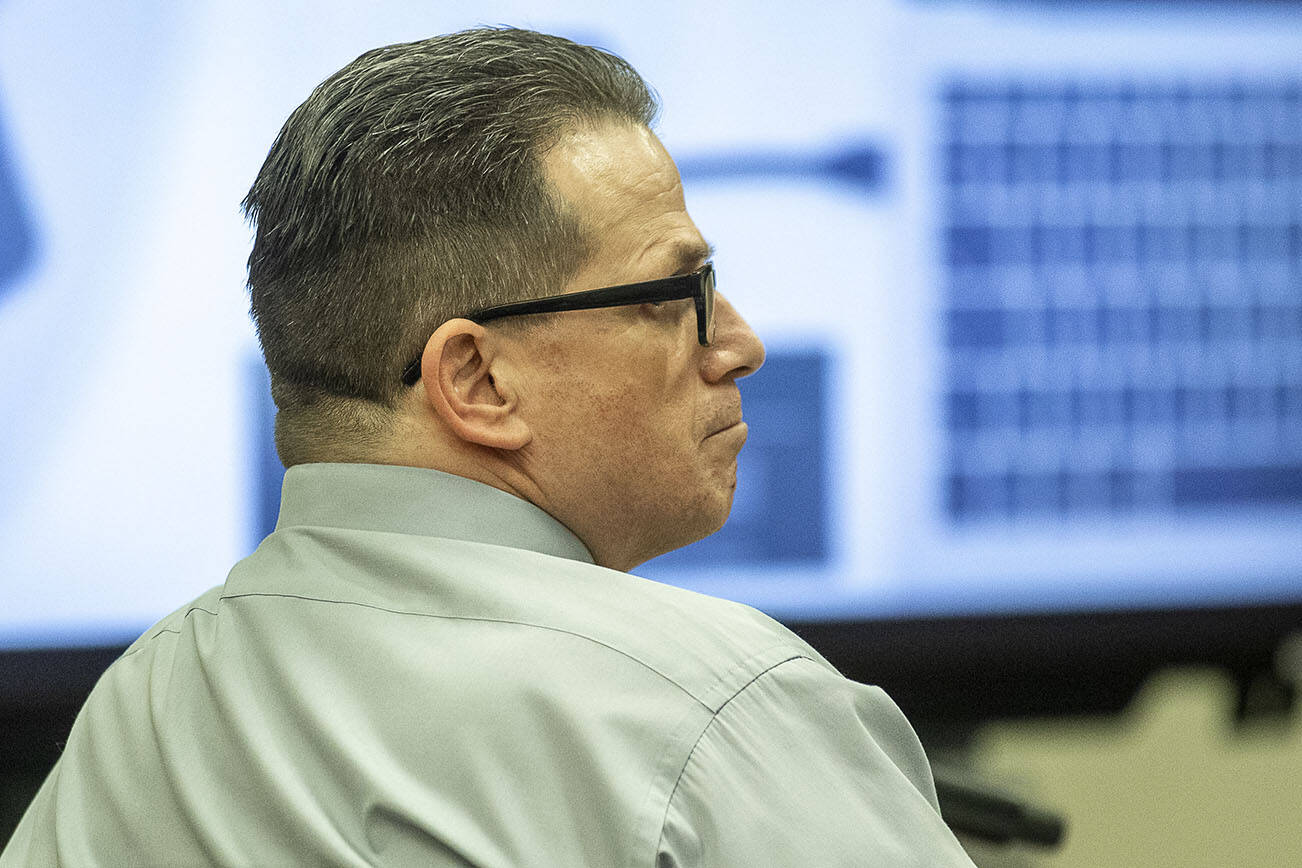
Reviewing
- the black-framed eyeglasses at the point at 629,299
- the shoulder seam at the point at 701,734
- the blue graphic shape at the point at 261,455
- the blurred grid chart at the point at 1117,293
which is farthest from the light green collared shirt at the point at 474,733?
the blurred grid chart at the point at 1117,293

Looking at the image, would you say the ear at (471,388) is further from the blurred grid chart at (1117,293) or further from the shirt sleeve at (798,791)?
the blurred grid chart at (1117,293)

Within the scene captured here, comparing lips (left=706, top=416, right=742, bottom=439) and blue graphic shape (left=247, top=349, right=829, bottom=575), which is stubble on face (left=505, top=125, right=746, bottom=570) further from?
blue graphic shape (left=247, top=349, right=829, bottom=575)

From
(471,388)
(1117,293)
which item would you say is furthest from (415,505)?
(1117,293)

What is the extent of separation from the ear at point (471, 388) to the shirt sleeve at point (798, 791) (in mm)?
226

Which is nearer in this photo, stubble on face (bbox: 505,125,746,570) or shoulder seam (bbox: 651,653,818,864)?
shoulder seam (bbox: 651,653,818,864)

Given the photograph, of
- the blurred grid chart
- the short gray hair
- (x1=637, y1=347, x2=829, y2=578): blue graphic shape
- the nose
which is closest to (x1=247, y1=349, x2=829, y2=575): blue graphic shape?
(x1=637, y1=347, x2=829, y2=578): blue graphic shape

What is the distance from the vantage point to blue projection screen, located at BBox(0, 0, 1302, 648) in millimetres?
1241

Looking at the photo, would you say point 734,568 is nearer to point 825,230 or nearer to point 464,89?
point 825,230

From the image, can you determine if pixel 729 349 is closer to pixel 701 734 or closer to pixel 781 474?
pixel 701 734

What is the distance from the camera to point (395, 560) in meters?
0.64

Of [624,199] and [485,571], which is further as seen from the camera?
[624,199]

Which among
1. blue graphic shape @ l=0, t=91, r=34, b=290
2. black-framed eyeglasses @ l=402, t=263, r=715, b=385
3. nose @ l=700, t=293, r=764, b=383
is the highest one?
blue graphic shape @ l=0, t=91, r=34, b=290

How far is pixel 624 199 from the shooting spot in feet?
2.44

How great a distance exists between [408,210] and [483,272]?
0.05 metres
